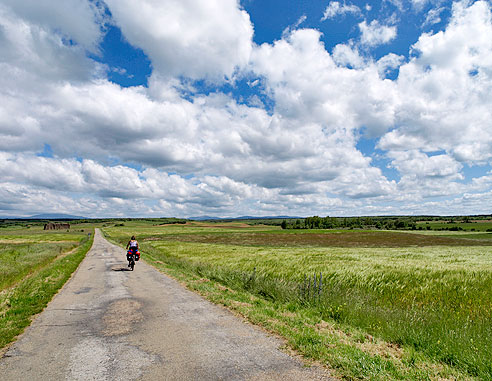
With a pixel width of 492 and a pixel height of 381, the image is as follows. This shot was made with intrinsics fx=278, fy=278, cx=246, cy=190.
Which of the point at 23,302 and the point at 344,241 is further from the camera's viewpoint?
the point at 344,241

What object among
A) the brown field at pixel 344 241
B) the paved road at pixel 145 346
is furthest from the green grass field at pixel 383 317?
the brown field at pixel 344 241

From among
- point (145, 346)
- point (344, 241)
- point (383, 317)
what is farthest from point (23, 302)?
point (344, 241)

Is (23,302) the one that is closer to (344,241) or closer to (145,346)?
(145,346)

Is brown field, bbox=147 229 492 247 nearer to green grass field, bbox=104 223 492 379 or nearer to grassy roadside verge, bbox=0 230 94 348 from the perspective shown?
green grass field, bbox=104 223 492 379

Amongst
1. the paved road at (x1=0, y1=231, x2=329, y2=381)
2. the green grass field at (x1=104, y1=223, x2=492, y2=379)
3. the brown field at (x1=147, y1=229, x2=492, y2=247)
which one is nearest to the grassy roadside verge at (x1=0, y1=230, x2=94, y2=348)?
the paved road at (x1=0, y1=231, x2=329, y2=381)

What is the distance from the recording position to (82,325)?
818 centimetres

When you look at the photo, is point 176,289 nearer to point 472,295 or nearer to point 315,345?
point 315,345

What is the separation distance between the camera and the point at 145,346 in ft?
21.5

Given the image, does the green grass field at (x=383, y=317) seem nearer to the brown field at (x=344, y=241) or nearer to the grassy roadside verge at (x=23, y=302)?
the grassy roadside verge at (x=23, y=302)

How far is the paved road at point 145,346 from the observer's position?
5.34 metres

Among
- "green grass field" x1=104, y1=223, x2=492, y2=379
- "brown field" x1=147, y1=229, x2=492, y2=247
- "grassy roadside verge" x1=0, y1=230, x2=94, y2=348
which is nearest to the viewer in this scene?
"green grass field" x1=104, y1=223, x2=492, y2=379

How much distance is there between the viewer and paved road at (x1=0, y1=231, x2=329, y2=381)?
17.5 feet

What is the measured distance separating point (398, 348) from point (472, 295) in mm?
7171

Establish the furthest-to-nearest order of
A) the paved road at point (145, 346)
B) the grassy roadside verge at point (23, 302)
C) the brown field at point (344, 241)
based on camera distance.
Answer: the brown field at point (344, 241)
the grassy roadside verge at point (23, 302)
the paved road at point (145, 346)
